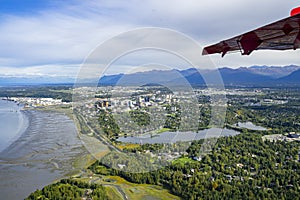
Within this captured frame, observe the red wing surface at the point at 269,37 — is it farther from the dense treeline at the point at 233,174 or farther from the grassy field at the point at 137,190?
the grassy field at the point at 137,190

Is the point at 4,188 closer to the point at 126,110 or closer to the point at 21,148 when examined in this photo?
the point at 21,148

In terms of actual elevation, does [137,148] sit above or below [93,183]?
above

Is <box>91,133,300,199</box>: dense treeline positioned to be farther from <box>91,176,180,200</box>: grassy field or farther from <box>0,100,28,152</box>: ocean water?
<box>0,100,28,152</box>: ocean water

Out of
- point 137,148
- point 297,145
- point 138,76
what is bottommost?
point 297,145

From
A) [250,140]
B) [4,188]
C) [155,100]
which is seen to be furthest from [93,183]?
[250,140]

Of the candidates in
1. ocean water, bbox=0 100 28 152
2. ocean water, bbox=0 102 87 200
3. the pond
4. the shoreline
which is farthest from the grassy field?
the pond

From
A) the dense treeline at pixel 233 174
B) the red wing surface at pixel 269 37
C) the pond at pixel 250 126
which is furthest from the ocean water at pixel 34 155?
the pond at pixel 250 126

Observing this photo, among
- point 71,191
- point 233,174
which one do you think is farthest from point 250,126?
point 71,191
